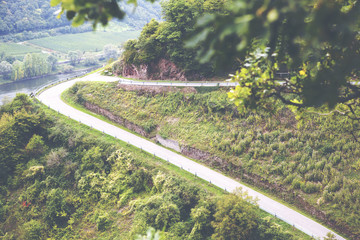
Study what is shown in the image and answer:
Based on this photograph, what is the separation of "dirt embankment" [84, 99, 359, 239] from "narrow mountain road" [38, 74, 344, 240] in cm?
53

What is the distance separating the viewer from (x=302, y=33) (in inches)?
103

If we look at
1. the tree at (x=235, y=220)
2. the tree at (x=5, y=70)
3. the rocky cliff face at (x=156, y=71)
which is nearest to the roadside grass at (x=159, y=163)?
the tree at (x=235, y=220)

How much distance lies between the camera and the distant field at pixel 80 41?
337ft

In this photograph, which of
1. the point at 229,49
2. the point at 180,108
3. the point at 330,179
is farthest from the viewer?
the point at 180,108

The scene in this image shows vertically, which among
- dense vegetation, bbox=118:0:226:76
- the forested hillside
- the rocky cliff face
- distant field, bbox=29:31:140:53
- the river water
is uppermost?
dense vegetation, bbox=118:0:226:76

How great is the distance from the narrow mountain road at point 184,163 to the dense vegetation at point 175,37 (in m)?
3.24

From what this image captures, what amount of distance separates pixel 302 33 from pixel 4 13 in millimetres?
143356

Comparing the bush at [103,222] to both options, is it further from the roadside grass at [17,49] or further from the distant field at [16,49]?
the distant field at [16,49]

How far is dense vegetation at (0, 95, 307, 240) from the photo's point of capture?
15.0 m

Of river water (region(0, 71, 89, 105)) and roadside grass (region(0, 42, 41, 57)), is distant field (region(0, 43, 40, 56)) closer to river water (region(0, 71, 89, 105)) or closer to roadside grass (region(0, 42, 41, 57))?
roadside grass (region(0, 42, 41, 57))

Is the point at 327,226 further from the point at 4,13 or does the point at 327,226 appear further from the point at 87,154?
the point at 4,13

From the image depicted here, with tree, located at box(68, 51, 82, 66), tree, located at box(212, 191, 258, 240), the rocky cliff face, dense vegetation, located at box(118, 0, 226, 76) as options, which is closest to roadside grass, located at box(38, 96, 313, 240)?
tree, located at box(212, 191, 258, 240)

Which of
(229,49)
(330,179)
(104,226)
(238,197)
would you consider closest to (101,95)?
(104,226)

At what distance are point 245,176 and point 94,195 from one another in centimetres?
1243
